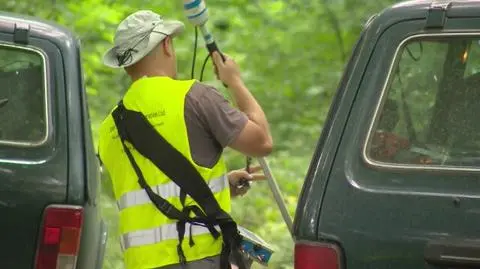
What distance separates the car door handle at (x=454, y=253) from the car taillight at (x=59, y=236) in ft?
5.61

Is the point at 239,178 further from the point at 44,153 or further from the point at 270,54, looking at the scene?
the point at 270,54

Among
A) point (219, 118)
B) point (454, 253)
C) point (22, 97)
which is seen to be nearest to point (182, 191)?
point (219, 118)

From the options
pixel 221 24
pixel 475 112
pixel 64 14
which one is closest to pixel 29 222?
pixel 475 112

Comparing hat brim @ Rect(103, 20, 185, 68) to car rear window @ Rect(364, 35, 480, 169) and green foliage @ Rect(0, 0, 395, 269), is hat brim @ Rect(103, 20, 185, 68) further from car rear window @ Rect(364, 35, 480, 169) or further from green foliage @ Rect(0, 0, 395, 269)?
green foliage @ Rect(0, 0, 395, 269)

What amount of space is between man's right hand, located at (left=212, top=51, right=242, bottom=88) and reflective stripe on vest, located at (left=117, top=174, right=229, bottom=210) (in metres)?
0.44

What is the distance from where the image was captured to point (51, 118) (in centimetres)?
506

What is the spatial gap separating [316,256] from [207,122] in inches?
41.3

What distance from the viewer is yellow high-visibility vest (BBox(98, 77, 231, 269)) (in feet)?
15.6

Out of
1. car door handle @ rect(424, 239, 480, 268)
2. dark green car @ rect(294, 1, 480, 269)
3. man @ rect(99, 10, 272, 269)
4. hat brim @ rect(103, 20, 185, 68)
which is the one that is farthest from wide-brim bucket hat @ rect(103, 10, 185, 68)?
car door handle @ rect(424, 239, 480, 268)

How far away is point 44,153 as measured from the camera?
4.94 m

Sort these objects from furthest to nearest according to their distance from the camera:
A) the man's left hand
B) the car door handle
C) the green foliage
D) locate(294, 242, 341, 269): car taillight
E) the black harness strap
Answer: the green foliage < the man's left hand < the black harness strap < locate(294, 242, 341, 269): car taillight < the car door handle

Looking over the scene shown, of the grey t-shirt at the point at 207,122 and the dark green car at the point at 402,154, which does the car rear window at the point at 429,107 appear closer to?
the dark green car at the point at 402,154

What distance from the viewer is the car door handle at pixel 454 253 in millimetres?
3748

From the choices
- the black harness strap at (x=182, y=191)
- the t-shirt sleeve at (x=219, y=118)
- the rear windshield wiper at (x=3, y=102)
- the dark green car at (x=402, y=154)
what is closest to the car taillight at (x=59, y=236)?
the black harness strap at (x=182, y=191)
